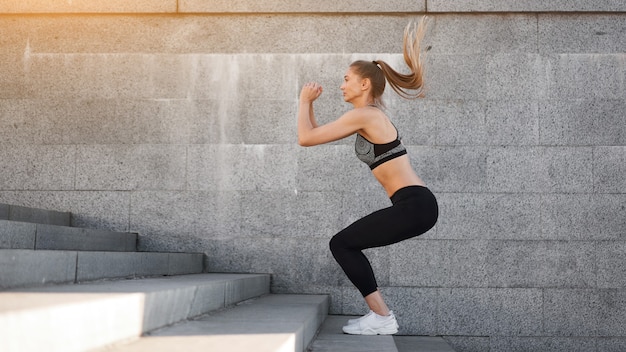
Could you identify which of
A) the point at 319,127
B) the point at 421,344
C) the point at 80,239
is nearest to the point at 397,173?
the point at 319,127

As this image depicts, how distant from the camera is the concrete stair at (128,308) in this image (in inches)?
75.2

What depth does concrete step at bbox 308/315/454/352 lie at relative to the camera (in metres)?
3.54

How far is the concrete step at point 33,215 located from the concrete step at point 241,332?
6.78 feet

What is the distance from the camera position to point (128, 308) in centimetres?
237

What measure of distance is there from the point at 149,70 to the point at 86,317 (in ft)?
14.7

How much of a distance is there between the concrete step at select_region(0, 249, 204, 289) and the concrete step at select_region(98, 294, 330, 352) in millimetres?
638

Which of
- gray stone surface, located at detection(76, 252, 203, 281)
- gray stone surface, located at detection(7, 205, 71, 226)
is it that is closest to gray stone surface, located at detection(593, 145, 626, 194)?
gray stone surface, located at detection(76, 252, 203, 281)

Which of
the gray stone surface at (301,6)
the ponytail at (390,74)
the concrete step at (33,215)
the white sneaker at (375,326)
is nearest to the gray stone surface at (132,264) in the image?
the concrete step at (33,215)

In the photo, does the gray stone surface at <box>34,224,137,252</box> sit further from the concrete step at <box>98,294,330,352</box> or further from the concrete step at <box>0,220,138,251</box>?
the concrete step at <box>98,294,330,352</box>

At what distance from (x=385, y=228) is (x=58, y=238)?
225 cm

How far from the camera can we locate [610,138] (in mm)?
5926

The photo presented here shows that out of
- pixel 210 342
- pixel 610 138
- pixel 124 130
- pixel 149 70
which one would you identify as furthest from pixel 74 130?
pixel 610 138

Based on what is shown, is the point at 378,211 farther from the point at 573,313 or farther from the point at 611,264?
the point at 611,264

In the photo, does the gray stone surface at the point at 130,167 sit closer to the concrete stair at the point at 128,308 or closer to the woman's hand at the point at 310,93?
the concrete stair at the point at 128,308
